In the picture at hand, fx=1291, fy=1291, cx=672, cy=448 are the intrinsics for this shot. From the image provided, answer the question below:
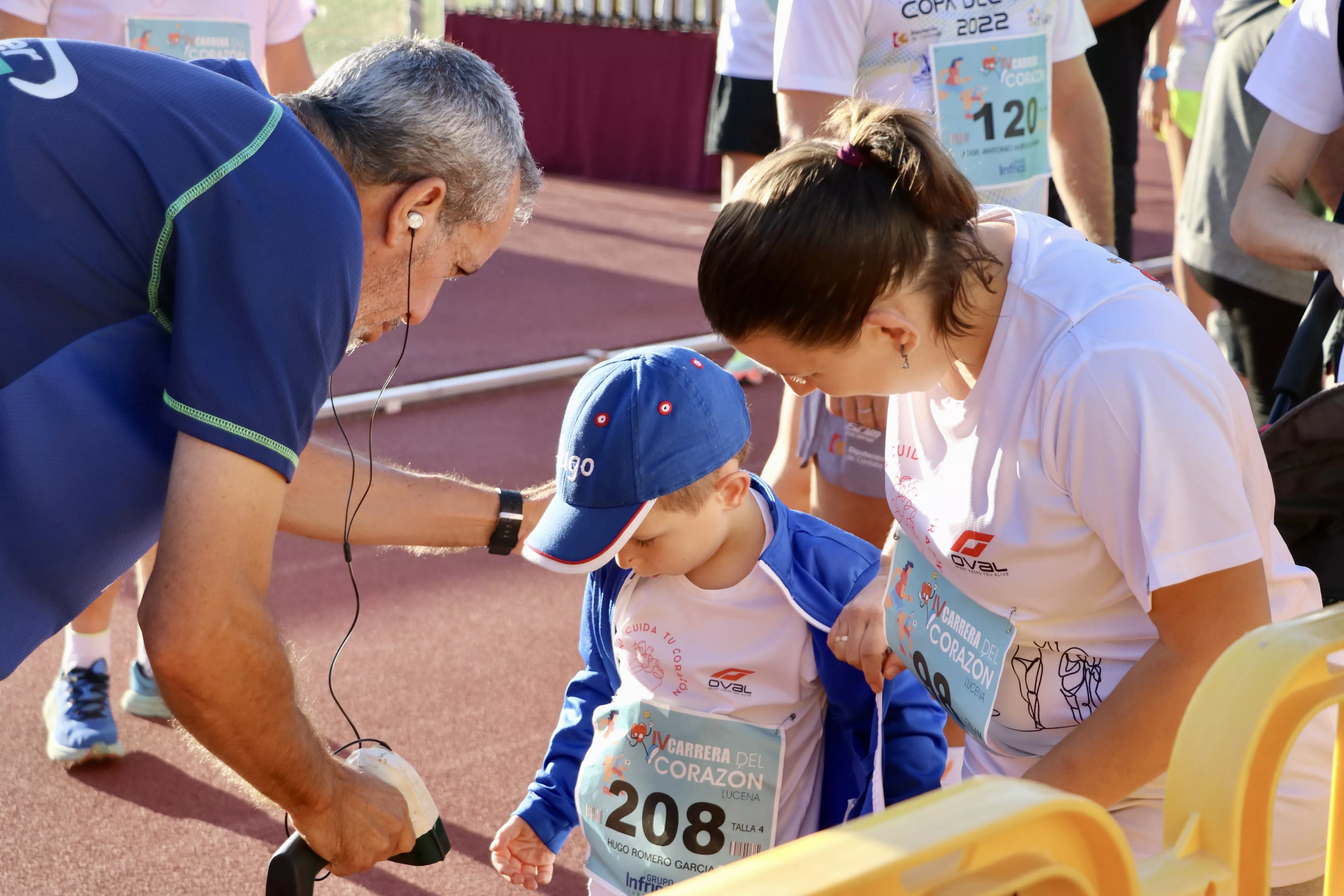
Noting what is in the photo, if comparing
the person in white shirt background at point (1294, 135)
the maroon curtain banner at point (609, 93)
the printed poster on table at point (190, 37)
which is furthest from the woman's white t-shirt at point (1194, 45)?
the maroon curtain banner at point (609, 93)

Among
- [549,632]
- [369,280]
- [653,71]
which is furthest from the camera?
[653,71]

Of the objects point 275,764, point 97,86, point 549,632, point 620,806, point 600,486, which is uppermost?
point 97,86

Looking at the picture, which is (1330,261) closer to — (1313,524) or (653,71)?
(1313,524)

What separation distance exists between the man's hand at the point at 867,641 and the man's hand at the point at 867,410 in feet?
2.51

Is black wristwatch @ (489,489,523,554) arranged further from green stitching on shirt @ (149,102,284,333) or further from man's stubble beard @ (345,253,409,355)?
green stitching on shirt @ (149,102,284,333)

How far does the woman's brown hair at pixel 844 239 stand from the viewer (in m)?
1.39

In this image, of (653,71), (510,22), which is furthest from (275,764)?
(510,22)

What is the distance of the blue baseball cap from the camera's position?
5.59 ft

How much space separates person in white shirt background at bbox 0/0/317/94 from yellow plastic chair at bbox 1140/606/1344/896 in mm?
2623

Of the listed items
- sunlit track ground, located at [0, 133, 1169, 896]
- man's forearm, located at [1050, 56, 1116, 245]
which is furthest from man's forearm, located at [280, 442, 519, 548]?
man's forearm, located at [1050, 56, 1116, 245]

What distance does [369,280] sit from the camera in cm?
162

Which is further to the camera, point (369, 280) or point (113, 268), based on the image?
point (369, 280)

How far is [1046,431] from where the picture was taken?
137 centimetres

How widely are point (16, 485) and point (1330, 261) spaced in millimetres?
1930
